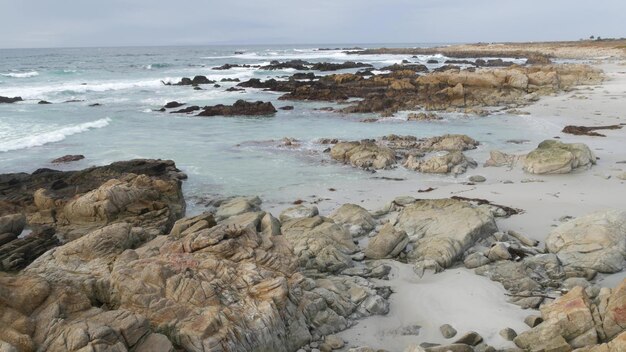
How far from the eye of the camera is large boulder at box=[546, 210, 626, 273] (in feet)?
24.9

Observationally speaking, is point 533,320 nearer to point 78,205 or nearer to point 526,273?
point 526,273

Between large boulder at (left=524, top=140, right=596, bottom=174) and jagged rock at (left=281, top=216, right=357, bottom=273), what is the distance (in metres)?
7.13

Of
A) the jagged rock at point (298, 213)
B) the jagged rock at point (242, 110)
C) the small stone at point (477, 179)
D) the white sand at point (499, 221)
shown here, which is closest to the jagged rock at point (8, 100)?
the jagged rock at point (242, 110)

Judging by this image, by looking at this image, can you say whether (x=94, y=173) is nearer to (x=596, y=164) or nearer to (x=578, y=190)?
(x=578, y=190)

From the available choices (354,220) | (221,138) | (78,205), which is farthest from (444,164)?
(221,138)

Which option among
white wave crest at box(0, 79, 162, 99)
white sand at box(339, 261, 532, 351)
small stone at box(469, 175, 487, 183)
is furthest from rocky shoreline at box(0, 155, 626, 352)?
white wave crest at box(0, 79, 162, 99)

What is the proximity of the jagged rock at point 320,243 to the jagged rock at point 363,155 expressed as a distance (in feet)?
18.7

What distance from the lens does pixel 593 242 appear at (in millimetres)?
7957

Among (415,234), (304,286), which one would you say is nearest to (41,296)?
(304,286)

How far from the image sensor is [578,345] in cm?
543

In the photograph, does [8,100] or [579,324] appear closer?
[579,324]

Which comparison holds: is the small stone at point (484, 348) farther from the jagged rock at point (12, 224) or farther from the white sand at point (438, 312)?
the jagged rock at point (12, 224)

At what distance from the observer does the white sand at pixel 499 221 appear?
633 cm

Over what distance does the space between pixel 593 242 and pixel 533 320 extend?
264 cm
